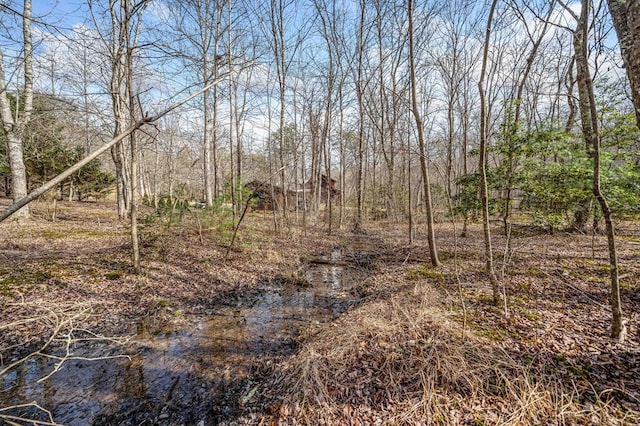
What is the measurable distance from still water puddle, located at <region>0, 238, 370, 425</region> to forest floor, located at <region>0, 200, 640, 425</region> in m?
0.09

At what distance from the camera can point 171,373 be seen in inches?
146

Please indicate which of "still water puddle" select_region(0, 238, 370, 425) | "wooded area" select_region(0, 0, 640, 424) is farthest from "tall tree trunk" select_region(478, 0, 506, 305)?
"still water puddle" select_region(0, 238, 370, 425)

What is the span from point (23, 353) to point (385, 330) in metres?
5.13

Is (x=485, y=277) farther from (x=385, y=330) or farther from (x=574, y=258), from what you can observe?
(x=385, y=330)

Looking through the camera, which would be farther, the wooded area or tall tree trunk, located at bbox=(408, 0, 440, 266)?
tall tree trunk, located at bbox=(408, 0, 440, 266)

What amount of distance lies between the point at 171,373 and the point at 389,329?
9.91 feet

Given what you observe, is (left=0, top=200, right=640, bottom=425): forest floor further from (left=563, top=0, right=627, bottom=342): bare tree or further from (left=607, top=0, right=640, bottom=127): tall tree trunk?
(left=607, top=0, right=640, bottom=127): tall tree trunk

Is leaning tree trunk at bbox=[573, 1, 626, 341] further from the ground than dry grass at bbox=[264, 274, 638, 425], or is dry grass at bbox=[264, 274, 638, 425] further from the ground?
leaning tree trunk at bbox=[573, 1, 626, 341]

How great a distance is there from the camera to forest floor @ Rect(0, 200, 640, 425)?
275 cm

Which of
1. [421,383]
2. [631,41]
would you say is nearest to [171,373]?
[421,383]

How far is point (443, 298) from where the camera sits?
5.09m

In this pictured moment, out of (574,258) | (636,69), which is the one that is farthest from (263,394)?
(574,258)

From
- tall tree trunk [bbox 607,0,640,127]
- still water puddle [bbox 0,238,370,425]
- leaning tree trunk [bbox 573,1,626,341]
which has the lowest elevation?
still water puddle [bbox 0,238,370,425]

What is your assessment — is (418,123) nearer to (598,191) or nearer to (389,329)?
(598,191)
